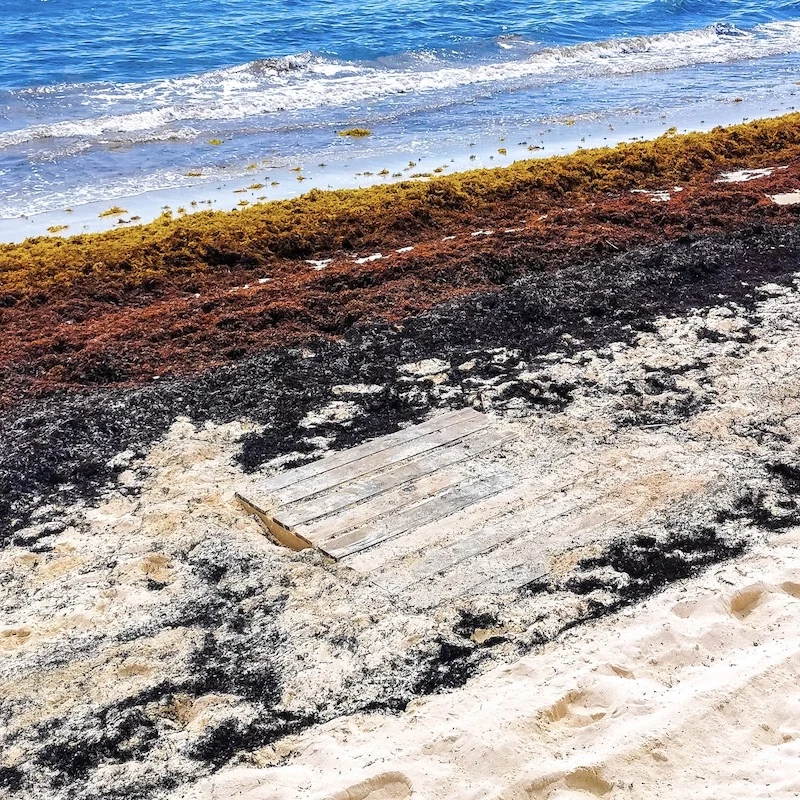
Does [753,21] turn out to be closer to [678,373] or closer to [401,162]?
[401,162]

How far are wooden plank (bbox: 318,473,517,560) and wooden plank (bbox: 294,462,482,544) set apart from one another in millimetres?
50

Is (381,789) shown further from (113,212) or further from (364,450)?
(113,212)

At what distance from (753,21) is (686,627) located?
29.6m

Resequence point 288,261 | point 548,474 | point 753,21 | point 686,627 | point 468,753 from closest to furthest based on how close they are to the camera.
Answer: point 468,753
point 686,627
point 548,474
point 288,261
point 753,21

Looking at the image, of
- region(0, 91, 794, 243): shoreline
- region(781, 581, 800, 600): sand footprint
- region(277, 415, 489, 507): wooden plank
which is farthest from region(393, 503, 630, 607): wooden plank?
region(0, 91, 794, 243): shoreline

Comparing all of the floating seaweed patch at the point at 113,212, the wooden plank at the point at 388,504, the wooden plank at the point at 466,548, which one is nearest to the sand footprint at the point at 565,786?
the wooden plank at the point at 466,548

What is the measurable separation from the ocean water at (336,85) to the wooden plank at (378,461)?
653cm

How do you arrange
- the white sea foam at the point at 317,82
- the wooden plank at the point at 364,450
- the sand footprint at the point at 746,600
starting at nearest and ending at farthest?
the sand footprint at the point at 746,600 < the wooden plank at the point at 364,450 < the white sea foam at the point at 317,82

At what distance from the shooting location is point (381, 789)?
3.23 metres

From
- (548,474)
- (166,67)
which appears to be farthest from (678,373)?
(166,67)

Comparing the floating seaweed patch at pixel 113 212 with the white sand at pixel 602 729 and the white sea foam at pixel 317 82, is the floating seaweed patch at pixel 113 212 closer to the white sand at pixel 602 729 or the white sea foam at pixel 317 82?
the white sea foam at pixel 317 82

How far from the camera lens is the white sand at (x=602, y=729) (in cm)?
316

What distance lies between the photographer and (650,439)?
223 inches

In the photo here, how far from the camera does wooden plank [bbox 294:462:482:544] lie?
4899 millimetres
